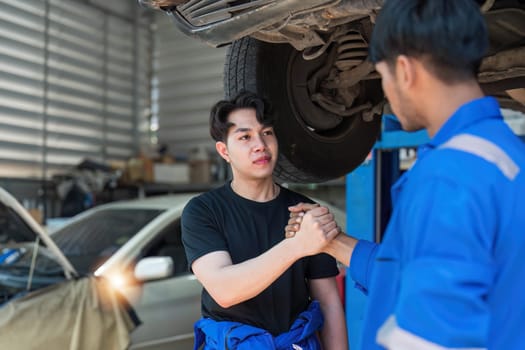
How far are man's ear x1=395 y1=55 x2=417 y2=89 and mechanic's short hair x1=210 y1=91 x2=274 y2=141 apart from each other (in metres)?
0.71

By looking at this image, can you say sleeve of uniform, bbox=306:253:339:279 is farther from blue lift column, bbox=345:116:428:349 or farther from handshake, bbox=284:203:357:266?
Answer: blue lift column, bbox=345:116:428:349

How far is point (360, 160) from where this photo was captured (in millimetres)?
2643

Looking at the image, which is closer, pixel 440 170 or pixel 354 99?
pixel 440 170

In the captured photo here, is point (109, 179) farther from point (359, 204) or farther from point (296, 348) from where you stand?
point (296, 348)

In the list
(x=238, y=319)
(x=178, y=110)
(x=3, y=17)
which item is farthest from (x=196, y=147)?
(x=238, y=319)

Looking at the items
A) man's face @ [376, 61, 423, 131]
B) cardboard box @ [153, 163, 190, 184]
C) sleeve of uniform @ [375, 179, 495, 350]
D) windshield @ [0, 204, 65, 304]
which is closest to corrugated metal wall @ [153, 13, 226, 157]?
cardboard box @ [153, 163, 190, 184]

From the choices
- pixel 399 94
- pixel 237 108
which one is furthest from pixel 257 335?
pixel 399 94

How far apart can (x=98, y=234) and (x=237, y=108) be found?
2.64 metres

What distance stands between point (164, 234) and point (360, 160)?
4.94 ft

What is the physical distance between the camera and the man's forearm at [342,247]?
1.46m

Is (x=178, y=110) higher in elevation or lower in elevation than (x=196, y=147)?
higher

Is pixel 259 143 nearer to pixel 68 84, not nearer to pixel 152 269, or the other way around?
pixel 152 269

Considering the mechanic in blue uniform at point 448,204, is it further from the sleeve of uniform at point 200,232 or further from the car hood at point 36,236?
the car hood at point 36,236

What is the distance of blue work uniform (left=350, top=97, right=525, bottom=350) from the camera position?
0.81 m
